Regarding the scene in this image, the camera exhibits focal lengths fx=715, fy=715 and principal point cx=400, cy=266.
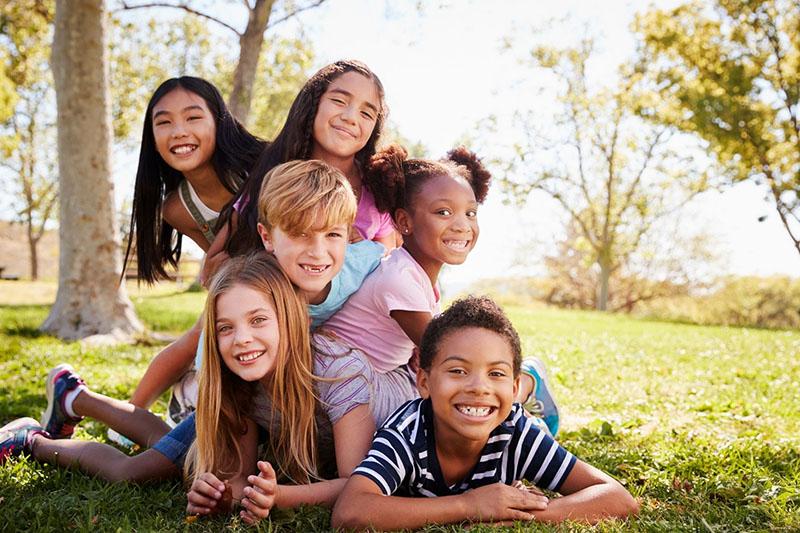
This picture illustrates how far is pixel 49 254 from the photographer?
44844mm

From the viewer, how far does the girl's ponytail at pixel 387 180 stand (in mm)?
3648

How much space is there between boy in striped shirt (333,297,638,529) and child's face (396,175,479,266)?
2.02ft

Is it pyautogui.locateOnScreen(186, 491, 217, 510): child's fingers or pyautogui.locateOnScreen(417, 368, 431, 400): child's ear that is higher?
pyautogui.locateOnScreen(417, 368, 431, 400): child's ear

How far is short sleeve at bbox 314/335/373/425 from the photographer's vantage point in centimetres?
310

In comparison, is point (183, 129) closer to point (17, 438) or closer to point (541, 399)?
point (17, 438)

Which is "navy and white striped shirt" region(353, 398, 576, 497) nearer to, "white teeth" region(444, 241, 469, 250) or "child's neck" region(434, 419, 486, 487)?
"child's neck" region(434, 419, 486, 487)

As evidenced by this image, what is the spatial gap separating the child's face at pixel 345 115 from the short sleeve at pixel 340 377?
3.50 feet

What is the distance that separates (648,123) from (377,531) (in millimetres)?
26967

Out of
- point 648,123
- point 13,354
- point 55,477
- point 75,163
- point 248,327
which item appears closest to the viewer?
point 248,327

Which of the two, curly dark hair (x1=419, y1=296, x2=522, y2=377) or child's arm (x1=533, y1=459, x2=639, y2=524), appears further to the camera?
curly dark hair (x1=419, y1=296, x2=522, y2=377)

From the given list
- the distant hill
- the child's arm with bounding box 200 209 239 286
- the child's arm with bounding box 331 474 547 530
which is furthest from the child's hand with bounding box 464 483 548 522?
the distant hill

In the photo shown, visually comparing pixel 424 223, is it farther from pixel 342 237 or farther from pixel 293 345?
pixel 293 345

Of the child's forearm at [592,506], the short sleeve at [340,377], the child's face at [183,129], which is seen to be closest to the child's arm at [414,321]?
the short sleeve at [340,377]

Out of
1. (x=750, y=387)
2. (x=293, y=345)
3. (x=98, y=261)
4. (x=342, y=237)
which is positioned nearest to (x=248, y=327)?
(x=293, y=345)
